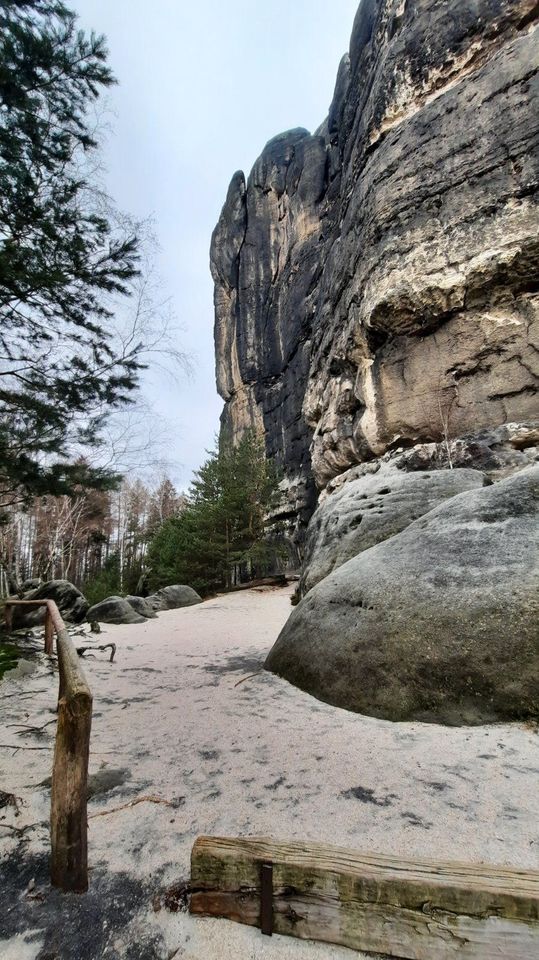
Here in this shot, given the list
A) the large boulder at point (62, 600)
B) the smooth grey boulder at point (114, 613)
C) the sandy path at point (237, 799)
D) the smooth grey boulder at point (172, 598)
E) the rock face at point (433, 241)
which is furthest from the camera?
the smooth grey boulder at point (172, 598)

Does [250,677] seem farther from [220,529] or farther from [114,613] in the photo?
[220,529]

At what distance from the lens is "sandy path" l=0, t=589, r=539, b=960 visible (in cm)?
135

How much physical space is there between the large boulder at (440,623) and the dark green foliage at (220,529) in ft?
42.3

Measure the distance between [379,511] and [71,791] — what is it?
5522 millimetres

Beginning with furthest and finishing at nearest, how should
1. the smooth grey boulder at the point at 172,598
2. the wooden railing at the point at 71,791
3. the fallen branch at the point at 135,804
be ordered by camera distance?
the smooth grey boulder at the point at 172,598 → the fallen branch at the point at 135,804 → the wooden railing at the point at 71,791

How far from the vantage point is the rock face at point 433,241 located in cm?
870

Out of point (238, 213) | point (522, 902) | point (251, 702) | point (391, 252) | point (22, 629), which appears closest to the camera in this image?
point (522, 902)

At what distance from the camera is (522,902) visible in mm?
1011

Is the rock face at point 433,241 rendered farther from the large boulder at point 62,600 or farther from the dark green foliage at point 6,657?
the dark green foliage at point 6,657

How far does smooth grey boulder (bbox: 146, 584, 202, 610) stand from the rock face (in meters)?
6.40

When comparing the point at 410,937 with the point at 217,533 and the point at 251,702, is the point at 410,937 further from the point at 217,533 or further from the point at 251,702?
the point at 217,533

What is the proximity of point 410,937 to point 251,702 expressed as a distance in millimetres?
2703

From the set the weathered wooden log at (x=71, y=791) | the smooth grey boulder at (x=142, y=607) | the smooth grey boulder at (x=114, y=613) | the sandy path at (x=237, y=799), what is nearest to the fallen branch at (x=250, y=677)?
the sandy path at (x=237, y=799)

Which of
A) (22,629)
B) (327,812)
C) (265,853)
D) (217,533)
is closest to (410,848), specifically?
(327,812)
